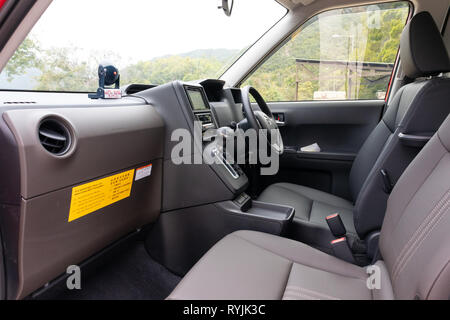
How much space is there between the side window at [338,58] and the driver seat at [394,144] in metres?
0.77

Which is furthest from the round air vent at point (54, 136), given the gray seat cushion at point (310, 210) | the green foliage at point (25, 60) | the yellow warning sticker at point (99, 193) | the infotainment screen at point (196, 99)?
the gray seat cushion at point (310, 210)

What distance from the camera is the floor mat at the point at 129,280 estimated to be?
135 centimetres

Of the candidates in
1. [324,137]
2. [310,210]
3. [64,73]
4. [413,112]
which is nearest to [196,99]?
[64,73]

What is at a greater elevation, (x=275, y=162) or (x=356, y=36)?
(x=356, y=36)

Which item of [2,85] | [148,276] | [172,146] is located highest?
[2,85]

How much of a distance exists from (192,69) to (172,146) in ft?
2.33

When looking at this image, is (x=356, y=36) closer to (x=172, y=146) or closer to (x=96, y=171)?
(x=172, y=146)

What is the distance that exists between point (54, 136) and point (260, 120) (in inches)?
45.4

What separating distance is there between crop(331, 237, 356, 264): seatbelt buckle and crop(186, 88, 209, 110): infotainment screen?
33.7 inches

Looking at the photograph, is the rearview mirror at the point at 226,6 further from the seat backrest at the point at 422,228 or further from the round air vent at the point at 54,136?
the seat backrest at the point at 422,228

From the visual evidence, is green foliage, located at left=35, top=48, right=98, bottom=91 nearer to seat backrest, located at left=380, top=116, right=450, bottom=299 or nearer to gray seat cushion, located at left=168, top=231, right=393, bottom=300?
gray seat cushion, located at left=168, top=231, right=393, bottom=300

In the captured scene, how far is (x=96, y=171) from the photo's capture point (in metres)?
1.11

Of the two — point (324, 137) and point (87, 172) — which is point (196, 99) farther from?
point (324, 137)
